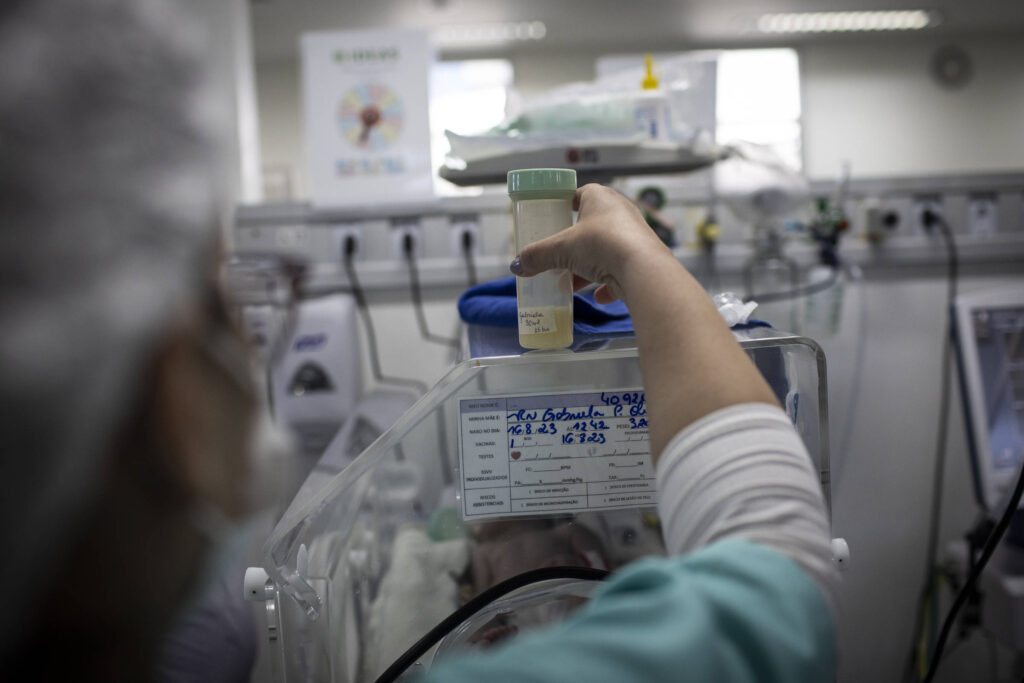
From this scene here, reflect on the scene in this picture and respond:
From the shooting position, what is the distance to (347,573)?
2.69 feet

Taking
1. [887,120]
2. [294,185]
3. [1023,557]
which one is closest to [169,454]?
[1023,557]

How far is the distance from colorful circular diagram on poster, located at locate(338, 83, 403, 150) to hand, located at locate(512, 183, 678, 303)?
1.29 metres

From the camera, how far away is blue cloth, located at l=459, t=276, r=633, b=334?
718 millimetres

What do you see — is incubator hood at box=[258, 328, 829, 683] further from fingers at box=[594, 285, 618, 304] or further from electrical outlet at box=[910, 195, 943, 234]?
electrical outlet at box=[910, 195, 943, 234]

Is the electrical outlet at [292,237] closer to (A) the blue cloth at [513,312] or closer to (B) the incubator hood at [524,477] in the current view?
(A) the blue cloth at [513,312]

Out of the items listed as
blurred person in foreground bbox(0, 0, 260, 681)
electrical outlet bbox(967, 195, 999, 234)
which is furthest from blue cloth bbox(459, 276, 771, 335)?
electrical outlet bbox(967, 195, 999, 234)

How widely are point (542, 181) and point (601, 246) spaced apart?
0.10 meters

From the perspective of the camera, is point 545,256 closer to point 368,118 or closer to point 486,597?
point 486,597

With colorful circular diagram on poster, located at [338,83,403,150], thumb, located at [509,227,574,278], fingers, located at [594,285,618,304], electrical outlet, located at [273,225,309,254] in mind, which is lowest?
fingers, located at [594,285,618,304]

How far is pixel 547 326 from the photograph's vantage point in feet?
2.08

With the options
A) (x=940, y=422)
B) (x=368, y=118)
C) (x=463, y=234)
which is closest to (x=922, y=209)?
(x=940, y=422)

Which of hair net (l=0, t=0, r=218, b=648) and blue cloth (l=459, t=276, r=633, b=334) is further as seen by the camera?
blue cloth (l=459, t=276, r=633, b=334)

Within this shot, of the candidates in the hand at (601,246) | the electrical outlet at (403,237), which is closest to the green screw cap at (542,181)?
the hand at (601,246)

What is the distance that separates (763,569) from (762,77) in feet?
21.7
